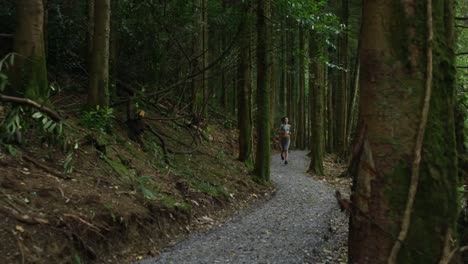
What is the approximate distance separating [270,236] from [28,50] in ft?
16.2

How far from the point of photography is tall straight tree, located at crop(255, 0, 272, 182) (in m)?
11.8

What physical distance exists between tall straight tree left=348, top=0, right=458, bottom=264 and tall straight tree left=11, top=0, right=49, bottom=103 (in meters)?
5.98

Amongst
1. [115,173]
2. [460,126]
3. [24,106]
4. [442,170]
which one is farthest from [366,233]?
[115,173]

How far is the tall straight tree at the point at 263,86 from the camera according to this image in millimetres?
11781

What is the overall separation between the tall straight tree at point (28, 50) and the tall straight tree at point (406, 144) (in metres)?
5.98

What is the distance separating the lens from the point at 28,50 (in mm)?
6926

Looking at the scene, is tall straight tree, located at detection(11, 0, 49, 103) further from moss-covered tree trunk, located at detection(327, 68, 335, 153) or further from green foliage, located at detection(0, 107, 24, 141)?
moss-covered tree trunk, located at detection(327, 68, 335, 153)

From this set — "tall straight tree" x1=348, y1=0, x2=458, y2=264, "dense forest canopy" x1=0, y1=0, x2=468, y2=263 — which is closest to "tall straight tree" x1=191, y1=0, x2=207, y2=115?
"dense forest canopy" x1=0, y1=0, x2=468, y2=263

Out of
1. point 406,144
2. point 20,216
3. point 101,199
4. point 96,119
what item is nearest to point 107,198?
point 101,199

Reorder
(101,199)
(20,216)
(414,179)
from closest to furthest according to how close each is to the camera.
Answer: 1. (414,179)
2. (20,216)
3. (101,199)

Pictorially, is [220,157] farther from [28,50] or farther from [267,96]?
[28,50]

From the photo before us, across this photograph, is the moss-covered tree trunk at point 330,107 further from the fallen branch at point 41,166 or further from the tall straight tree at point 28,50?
the fallen branch at point 41,166

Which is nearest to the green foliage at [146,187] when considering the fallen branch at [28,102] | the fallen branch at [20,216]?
the fallen branch at [28,102]

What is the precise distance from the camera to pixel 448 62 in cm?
224
